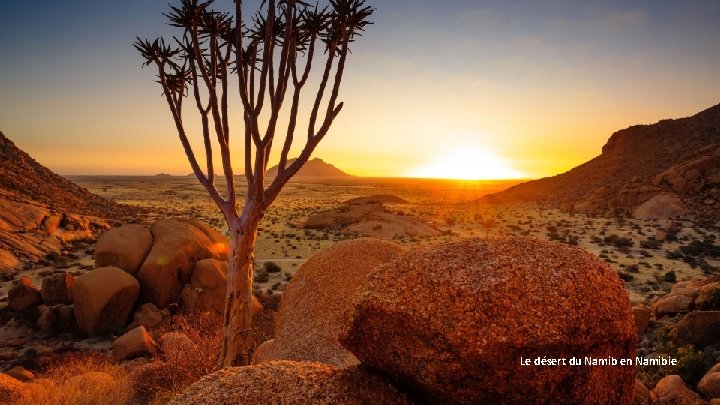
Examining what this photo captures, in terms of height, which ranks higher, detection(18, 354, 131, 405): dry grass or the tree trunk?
the tree trunk

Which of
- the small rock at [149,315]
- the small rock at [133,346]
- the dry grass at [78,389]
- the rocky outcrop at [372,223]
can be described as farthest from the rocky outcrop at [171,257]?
the rocky outcrop at [372,223]

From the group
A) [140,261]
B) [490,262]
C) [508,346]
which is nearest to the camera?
[508,346]

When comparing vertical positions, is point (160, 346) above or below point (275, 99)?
below

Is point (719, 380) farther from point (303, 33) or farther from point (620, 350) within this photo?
point (303, 33)

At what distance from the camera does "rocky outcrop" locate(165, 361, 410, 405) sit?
328cm

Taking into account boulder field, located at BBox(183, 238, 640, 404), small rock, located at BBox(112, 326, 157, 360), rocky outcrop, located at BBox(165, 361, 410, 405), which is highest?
boulder field, located at BBox(183, 238, 640, 404)

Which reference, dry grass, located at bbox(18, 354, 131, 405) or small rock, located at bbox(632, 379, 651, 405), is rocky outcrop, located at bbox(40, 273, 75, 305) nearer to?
dry grass, located at bbox(18, 354, 131, 405)

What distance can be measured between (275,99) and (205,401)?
579 centimetres

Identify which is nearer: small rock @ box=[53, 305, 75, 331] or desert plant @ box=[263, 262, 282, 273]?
small rock @ box=[53, 305, 75, 331]

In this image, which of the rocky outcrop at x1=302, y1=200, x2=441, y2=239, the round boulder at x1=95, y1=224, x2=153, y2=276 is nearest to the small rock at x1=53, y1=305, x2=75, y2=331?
the round boulder at x1=95, y1=224, x2=153, y2=276

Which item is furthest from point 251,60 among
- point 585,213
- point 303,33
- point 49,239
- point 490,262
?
point 585,213

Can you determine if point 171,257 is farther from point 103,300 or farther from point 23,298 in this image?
point 23,298

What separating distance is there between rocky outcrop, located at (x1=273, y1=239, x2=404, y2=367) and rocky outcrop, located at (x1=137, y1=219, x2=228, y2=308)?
677cm

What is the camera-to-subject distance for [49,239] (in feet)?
76.6
